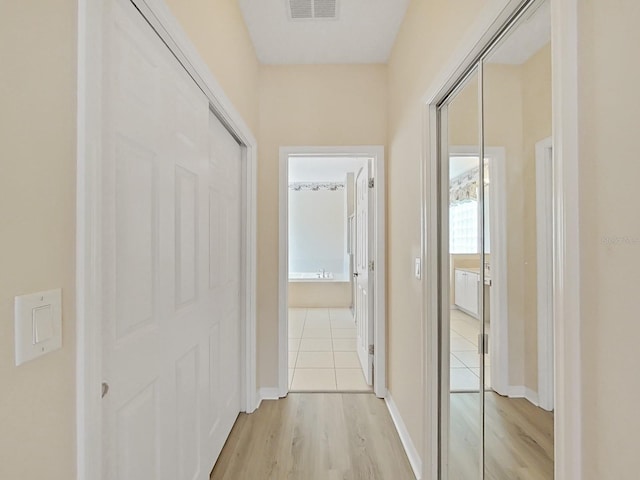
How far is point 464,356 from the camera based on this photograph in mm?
1476

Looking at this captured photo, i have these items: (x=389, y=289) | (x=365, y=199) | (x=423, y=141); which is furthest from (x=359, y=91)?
(x=389, y=289)

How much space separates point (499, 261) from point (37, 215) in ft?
4.44

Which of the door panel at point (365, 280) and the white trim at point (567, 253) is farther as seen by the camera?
the door panel at point (365, 280)

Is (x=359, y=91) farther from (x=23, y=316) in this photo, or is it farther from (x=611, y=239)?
(x=23, y=316)

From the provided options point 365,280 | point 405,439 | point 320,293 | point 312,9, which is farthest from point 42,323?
point 320,293

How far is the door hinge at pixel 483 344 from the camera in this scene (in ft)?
4.26

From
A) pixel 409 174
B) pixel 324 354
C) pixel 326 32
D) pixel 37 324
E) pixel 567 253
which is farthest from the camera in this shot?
pixel 324 354

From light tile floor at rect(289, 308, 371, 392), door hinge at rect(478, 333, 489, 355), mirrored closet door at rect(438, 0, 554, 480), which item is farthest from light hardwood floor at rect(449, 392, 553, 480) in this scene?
light tile floor at rect(289, 308, 371, 392)

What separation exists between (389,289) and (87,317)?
2.17m

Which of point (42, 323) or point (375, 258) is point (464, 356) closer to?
point (375, 258)

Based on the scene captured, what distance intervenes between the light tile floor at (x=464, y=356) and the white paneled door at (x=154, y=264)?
1.23 meters

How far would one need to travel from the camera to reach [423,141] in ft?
5.60

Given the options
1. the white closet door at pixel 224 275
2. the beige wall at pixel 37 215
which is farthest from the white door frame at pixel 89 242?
the white closet door at pixel 224 275

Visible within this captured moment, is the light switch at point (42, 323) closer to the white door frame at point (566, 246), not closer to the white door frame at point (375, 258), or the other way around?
the white door frame at point (566, 246)
